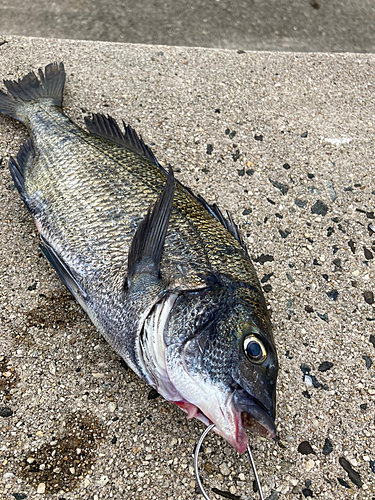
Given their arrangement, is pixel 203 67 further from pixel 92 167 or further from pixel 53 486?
pixel 53 486

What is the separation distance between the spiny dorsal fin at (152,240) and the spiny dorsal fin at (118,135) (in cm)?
64

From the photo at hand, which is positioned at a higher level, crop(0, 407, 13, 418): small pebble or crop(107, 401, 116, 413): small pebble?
crop(107, 401, 116, 413): small pebble

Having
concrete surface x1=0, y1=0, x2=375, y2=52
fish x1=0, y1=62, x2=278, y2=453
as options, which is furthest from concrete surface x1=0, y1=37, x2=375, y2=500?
concrete surface x1=0, y1=0, x2=375, y2=52

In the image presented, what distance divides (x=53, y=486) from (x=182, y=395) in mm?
743

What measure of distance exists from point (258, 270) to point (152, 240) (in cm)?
100

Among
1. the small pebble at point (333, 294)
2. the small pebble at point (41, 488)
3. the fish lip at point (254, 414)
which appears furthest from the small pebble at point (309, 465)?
the small pebble at point (41, 488)

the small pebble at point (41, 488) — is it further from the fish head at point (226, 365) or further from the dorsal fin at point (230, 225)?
the dorsal fin at point (230, 225)

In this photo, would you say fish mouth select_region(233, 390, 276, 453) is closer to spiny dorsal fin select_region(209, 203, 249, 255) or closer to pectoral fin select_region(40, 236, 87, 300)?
spiny dorsal fin select_region(209, 203, 249, 255)

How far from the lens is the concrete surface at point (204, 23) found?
168 inches

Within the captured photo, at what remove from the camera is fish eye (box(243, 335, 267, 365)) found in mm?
1616

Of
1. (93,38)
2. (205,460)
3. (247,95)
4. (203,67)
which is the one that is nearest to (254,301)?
(205,460)

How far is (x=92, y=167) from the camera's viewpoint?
7.36ft

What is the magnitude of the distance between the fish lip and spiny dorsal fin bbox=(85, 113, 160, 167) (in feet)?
4.56

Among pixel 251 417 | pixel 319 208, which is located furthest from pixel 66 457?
pixel 319 208
